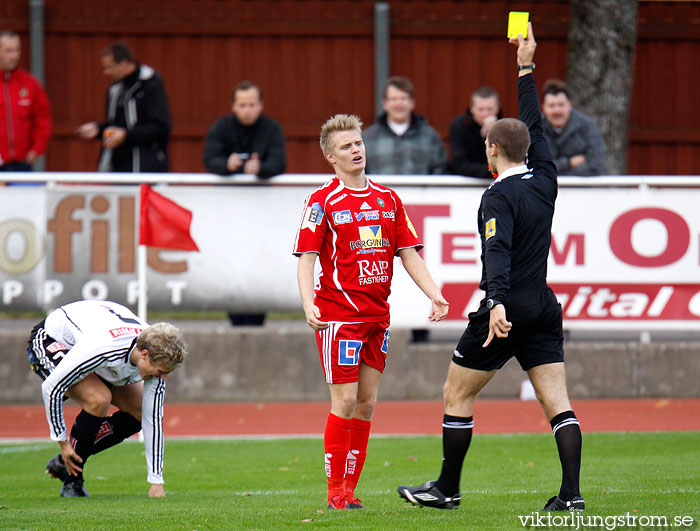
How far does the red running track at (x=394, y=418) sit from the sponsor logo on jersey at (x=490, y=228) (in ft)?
14.8

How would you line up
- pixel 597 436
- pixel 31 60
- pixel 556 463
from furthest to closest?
pixel 31 60, pixel 597 436, pixel 556 463

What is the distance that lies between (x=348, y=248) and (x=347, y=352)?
0.56 metres

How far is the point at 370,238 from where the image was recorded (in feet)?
21.4

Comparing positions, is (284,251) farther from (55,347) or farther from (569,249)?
(55,347)

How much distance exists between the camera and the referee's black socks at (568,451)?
19.9ft

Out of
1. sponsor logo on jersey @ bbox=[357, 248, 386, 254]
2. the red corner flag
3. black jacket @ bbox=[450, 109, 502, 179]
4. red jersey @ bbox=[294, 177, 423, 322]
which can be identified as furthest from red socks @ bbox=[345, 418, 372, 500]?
black jacket @ bbox=[450, 109, 502, 179]

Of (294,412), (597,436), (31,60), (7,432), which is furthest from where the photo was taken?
(31,60)

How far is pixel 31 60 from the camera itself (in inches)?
758

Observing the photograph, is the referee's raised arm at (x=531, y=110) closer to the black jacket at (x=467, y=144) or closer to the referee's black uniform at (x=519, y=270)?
the referee's black uniform at (x=519, y=270)

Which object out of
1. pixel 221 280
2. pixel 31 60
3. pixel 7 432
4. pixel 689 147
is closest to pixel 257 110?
pixel 221 280

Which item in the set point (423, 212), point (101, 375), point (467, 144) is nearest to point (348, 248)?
point (101, 375)

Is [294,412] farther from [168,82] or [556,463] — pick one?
[168,82]

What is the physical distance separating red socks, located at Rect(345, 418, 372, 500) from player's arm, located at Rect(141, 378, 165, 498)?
1294 millimetres

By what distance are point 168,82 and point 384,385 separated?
896 centimetres
